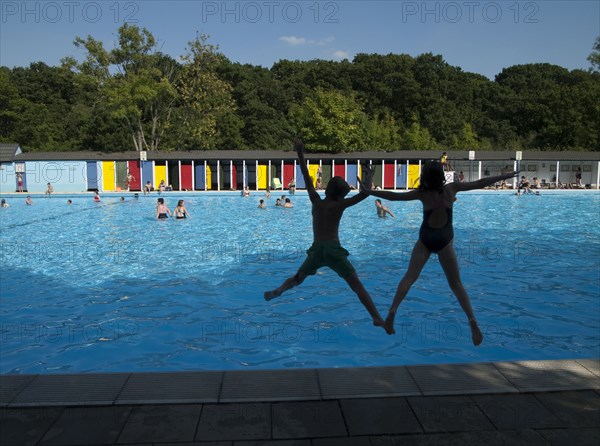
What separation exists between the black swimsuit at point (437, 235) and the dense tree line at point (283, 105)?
36.7 m

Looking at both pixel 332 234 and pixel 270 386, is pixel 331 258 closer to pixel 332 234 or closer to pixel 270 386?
pixel 332 234

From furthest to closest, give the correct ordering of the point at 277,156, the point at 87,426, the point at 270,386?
the point at 277,156
the point at 270,386
the point at 87,426

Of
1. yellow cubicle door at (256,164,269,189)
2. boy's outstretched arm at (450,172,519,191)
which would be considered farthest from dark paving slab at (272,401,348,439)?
yellow cubicle door at (256,164,269,189)

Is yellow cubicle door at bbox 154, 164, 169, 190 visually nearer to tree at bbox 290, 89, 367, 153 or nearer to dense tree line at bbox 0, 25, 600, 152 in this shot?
dense tree line at bbox 0, 25, 600, 152

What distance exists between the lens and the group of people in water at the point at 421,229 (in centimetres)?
429

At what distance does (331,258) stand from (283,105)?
176 feet

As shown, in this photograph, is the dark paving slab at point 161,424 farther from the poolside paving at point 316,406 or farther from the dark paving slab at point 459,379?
the dark paving slab at point 459,379

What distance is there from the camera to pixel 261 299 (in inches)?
416

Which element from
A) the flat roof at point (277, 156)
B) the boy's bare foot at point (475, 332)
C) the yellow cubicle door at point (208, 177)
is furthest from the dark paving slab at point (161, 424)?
the yellow cubicle door at point (208, 177)

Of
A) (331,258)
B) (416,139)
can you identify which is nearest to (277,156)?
(416,139)

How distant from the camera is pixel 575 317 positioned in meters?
9.20

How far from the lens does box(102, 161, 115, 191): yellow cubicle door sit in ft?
122

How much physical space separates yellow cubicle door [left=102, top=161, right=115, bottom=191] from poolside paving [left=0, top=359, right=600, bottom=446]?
34.4 m

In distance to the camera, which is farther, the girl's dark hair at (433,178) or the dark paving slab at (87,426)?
the girl's dark hair at (433,178)
